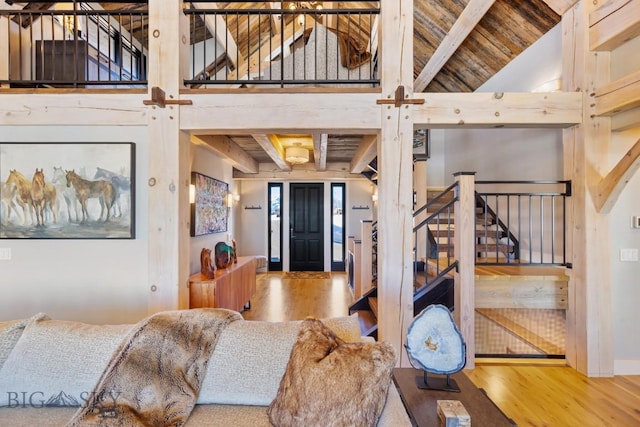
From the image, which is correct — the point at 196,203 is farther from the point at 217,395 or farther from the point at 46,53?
the point at 217,395

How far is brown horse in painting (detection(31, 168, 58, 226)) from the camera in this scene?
2.65 metres

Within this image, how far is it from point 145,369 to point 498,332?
12.5 ft

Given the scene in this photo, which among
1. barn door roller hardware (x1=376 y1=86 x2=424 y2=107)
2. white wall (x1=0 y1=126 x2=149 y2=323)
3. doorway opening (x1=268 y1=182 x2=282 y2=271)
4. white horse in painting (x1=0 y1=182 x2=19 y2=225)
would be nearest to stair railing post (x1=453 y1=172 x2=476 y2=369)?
barn door roller hardware (x1=376 y1=86 x2=424 y2=107)

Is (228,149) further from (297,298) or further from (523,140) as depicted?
(523,140)

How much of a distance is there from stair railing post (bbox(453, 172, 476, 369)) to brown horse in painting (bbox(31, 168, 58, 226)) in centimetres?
351

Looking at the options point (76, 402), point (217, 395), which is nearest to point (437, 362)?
point (217, 395)

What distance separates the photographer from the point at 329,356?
4.11 feet

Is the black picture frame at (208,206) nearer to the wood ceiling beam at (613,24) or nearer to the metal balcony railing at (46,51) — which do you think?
the metal balcony railing at (46,51)

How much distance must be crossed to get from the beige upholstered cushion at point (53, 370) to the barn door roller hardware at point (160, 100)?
73.0 inches

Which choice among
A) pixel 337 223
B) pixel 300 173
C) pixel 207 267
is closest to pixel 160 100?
pixel 207 267

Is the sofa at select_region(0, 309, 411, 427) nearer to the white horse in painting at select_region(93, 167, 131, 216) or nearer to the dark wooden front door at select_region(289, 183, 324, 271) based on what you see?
the white horse in painting at select_region(93, 167, 131, 216)

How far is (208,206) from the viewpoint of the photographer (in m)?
4.18

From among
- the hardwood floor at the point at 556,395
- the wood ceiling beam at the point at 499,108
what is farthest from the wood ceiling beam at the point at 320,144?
the hardwood floor at the point at 556,395

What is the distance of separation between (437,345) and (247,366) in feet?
2.85
